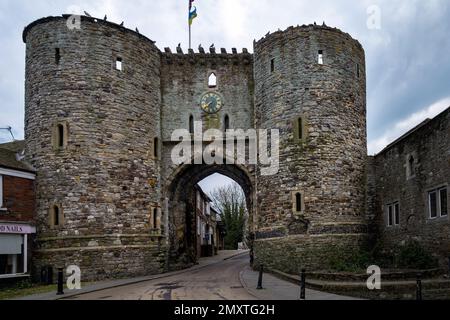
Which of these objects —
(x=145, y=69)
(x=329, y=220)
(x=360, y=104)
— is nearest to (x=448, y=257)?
(x=329, y=220)

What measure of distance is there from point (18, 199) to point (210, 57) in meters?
11.4

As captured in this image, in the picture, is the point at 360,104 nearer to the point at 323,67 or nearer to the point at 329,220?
the point at 323,67

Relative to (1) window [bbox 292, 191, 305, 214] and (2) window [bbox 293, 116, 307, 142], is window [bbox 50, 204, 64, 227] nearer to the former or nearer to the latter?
(1) window [bbox 292, 191, 305, 214]

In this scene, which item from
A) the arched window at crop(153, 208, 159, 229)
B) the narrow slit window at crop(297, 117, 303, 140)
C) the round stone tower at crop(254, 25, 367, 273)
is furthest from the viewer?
the arched window at crop(153, 208, 159, 229)

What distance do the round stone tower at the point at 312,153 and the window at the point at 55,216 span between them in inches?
337

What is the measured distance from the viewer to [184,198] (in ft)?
87.5

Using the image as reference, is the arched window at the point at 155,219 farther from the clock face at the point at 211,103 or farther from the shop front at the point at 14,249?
the clock face at the point at 211,103

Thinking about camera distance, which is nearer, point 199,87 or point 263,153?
point 263,153

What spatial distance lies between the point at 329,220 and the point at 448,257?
570 centimetres

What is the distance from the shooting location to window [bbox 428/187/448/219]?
15594mm

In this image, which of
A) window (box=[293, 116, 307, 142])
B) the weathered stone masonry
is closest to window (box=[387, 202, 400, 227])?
the weathered stone masonry

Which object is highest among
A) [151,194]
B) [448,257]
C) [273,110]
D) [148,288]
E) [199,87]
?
[199,87]

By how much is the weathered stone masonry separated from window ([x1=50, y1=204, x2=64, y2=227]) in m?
0.13

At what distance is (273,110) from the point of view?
71.4ft
